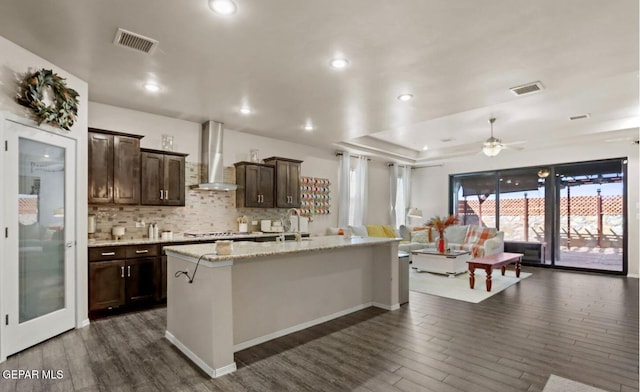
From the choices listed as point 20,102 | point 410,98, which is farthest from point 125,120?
point 410,98

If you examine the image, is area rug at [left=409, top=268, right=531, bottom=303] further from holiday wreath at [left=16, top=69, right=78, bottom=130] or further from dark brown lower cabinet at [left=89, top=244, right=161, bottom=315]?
holiday wreath at [left=16, top=69, right=78, bottom=130]

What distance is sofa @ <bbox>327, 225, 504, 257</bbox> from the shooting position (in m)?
7.13

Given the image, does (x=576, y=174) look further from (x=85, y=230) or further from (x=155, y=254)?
(x=85, y=230)

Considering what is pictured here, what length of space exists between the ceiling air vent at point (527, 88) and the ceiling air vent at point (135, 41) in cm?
398

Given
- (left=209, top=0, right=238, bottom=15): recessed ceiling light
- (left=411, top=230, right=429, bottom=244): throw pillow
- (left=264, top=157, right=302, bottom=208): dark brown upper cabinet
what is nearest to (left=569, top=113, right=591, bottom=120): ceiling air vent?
(left=411, top=230, right=429, bottom=244): throw pillow

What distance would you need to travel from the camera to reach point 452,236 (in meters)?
8.58

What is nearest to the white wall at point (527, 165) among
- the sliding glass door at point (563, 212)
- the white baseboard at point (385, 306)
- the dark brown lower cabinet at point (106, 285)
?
the sliding glass door at point (563, 212)

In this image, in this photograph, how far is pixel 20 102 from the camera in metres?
3.04

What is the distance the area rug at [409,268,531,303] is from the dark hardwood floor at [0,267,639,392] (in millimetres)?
652

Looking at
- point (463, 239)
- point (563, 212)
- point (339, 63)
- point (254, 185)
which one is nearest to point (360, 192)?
point (463, 239)

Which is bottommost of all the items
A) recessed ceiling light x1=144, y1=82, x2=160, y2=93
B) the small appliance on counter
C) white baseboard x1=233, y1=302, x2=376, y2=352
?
white baseboard x1=233, y1=302, x2=376, y2=352

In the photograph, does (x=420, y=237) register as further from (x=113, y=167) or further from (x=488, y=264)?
(x=113, y=167)

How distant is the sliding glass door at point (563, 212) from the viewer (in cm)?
706

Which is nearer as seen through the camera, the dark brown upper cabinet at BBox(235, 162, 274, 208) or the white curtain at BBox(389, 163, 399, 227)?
the dark brown upper cabinet at BBox(235, 162, 274, 208)
